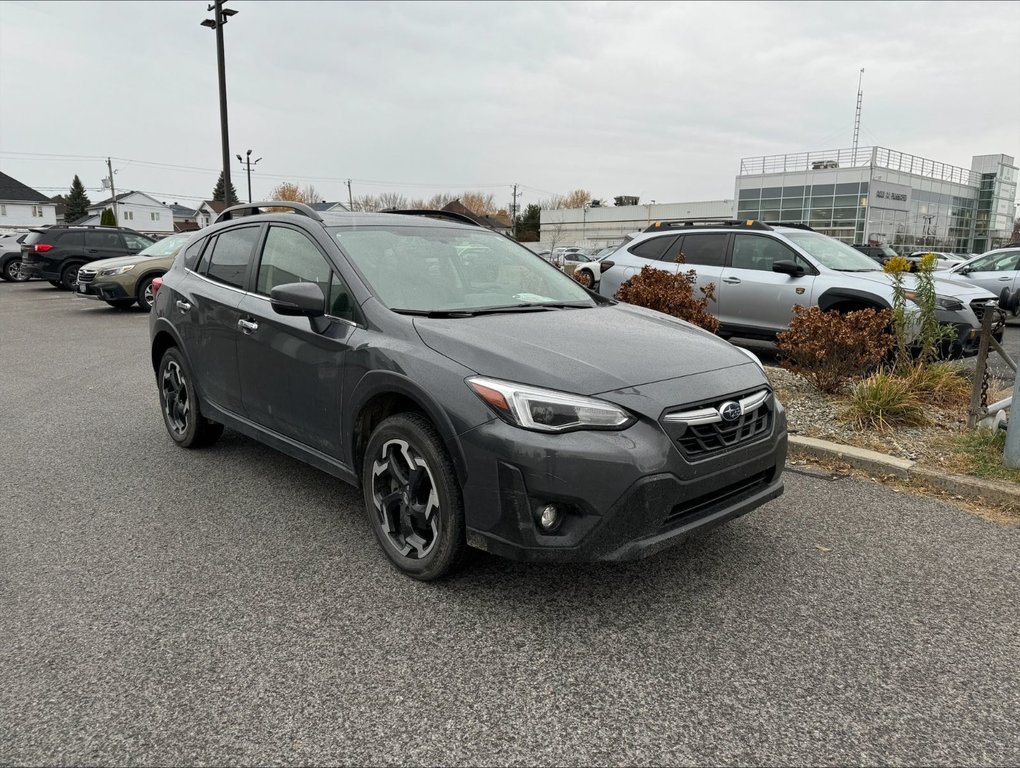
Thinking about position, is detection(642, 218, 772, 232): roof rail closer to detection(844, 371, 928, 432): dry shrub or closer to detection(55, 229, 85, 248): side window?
detection(844, 371, 928, 432): dry shrub

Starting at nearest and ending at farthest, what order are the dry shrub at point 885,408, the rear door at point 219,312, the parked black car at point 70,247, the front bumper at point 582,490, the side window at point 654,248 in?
the front bumper at point 582,490 < the rear door at point 219,312 < the dry shrub at point 885,408 < the side window at point 654,248 < the parked black car at point 70,247

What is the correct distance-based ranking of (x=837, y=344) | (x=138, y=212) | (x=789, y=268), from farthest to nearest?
(x=138, y=212)
(x=789, y=268)
(x=837, y=344)

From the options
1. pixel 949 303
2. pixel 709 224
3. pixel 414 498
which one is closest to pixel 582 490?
pixel 414 498

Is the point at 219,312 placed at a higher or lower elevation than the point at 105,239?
lower

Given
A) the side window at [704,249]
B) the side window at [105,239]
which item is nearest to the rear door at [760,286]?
the side window at [704,249]

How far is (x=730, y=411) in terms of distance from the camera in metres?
3.06

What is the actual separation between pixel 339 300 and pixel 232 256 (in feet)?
4.85

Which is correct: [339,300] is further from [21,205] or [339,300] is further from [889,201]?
[21,205]

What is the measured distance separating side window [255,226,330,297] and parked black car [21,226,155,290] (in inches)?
704

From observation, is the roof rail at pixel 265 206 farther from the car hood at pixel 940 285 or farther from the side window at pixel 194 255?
the car hood at pixel 940 285

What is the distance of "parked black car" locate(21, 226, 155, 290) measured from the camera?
19797mm

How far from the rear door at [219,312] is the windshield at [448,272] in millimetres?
943

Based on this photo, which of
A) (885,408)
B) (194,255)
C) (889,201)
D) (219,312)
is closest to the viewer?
(219,312)

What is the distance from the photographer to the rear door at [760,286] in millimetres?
8539
